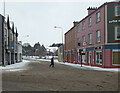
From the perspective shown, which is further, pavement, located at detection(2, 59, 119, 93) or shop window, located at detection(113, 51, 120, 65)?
shop window, located at detection(113, 51, 120, 65)

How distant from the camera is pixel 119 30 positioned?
77.9 ft

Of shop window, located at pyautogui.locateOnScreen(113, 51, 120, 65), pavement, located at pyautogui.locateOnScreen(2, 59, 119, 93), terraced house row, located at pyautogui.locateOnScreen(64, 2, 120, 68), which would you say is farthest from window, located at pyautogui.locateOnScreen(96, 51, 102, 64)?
pavement, located at pyautogui.locateOnScreen(2, 59, 119, 93)

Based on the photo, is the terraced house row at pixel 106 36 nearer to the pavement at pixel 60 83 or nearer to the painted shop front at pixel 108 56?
the painted shop front at pixel 108 56

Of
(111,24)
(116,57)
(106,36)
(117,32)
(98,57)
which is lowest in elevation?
(98,57)

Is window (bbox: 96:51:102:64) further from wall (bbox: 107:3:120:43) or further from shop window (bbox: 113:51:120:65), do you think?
wall (bbox: 107:3:120:43)

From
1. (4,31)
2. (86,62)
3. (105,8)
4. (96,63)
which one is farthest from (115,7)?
(4,31)

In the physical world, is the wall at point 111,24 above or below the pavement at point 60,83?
above

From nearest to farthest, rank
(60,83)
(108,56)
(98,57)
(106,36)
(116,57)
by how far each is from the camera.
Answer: (60,83), (116,57), (108,56), (106,36), (98,57)

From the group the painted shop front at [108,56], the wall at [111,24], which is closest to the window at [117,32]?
the wall at [111,24]

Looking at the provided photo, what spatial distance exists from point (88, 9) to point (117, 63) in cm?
1499

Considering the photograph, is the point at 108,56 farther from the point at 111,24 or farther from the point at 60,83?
the point at 60,83

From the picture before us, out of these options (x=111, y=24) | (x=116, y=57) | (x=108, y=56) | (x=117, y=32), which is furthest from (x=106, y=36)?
(x=116, y=57)

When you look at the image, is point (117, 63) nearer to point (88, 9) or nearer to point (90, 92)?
point (88, 9)

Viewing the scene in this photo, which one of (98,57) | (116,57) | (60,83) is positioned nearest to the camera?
(60,83)
